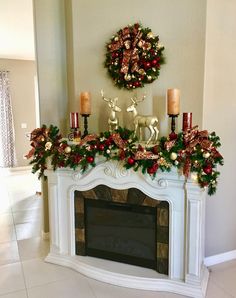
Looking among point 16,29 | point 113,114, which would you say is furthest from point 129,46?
point 16,29

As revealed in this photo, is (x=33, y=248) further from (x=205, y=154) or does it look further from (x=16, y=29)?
(x=16, y=29)

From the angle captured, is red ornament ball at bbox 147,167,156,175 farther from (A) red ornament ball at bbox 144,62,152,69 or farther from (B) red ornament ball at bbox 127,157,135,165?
(A) red ornament ball at bbox 144,62,152,69

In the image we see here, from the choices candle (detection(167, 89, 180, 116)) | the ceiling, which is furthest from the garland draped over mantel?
the ceiling

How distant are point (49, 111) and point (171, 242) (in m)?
1.89

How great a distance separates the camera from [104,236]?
2.71m

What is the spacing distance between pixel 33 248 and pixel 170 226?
165cm

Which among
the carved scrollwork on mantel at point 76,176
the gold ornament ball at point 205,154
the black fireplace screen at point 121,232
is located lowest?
the black fireplace screen at point 121,232

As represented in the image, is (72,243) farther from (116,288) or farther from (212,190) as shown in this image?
(212,190)

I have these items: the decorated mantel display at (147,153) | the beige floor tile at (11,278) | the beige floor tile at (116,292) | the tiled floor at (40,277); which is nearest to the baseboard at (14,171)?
the tiled floor at (40,277)

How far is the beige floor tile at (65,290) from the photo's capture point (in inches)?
90.9

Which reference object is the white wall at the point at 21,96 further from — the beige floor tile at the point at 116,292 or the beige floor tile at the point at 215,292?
the beige floor tile at the point at 215,292

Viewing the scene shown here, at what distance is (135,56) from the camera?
258 cm

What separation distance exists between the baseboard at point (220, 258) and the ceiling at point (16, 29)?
12.3 feet

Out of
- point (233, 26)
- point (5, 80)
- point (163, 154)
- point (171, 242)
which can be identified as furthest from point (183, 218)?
point (5, 80)
